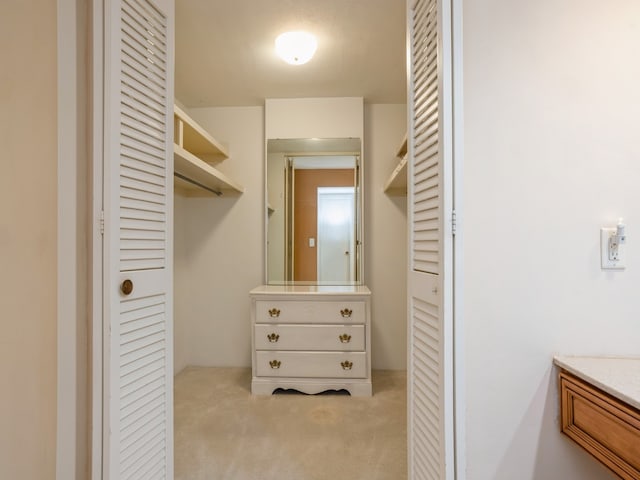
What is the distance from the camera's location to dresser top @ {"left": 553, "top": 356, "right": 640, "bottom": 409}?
85 cm

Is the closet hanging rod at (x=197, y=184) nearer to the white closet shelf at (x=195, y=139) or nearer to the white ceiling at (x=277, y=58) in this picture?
the white closet shelf at (x=195, y=139)

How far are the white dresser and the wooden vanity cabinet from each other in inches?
61.0

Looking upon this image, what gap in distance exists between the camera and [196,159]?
228cm

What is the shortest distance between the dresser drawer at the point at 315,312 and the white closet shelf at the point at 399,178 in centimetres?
99

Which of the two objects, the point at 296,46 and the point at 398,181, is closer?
the point at 296,46

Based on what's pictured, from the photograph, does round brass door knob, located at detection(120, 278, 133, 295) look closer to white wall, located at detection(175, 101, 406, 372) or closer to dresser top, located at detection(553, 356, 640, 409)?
dresser top, located at detection(553, 356, 640, 409)

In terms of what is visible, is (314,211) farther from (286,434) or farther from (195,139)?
(286,434)

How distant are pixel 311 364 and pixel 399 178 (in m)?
1.56

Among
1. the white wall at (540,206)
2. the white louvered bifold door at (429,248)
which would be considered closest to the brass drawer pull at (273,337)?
the white louvered bifold door at (429,248)

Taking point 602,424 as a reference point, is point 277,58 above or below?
above

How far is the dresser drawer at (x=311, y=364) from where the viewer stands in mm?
2521

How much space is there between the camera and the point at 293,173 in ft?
10.3
